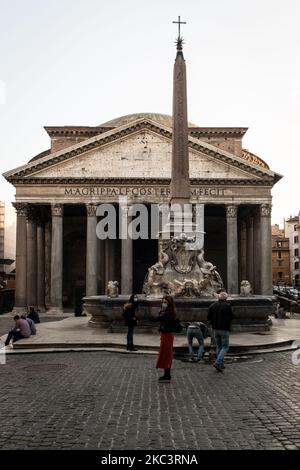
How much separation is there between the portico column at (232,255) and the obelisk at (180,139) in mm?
22443

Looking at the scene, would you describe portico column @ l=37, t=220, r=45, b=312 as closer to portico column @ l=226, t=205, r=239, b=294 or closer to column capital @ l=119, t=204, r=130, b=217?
column capital @ l=119, t=204, r=130, b=217

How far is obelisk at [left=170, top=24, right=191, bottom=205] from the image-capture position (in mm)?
14539

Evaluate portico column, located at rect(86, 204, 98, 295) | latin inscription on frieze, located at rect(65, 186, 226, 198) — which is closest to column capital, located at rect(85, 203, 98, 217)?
portico column, located at rect(86, 204, 98, 295)

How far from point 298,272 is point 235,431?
7712 cm

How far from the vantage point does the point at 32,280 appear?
36.9 metres

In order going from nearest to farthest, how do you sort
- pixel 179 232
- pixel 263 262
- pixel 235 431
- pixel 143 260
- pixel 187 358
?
pixel 235 431
pixel 187 358
pixel 179 232
pixel 263 262
pixel 143 260

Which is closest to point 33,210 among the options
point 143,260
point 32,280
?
point 32,280

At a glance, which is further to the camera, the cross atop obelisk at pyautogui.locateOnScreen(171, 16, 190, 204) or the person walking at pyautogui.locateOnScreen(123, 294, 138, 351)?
the cross atop obelisk at pyautogui.locateOnScreen(171, 16, 190, 204)

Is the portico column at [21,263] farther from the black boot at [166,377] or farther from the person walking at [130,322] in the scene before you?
the black boot at [166,377]

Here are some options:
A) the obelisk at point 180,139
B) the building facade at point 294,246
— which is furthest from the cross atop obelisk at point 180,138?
the building facade at point 294,246

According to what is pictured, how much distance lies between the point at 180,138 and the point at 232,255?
2293 cm

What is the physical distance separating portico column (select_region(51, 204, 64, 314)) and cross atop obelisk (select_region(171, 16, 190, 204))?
2248cm

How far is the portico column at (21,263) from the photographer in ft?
118
